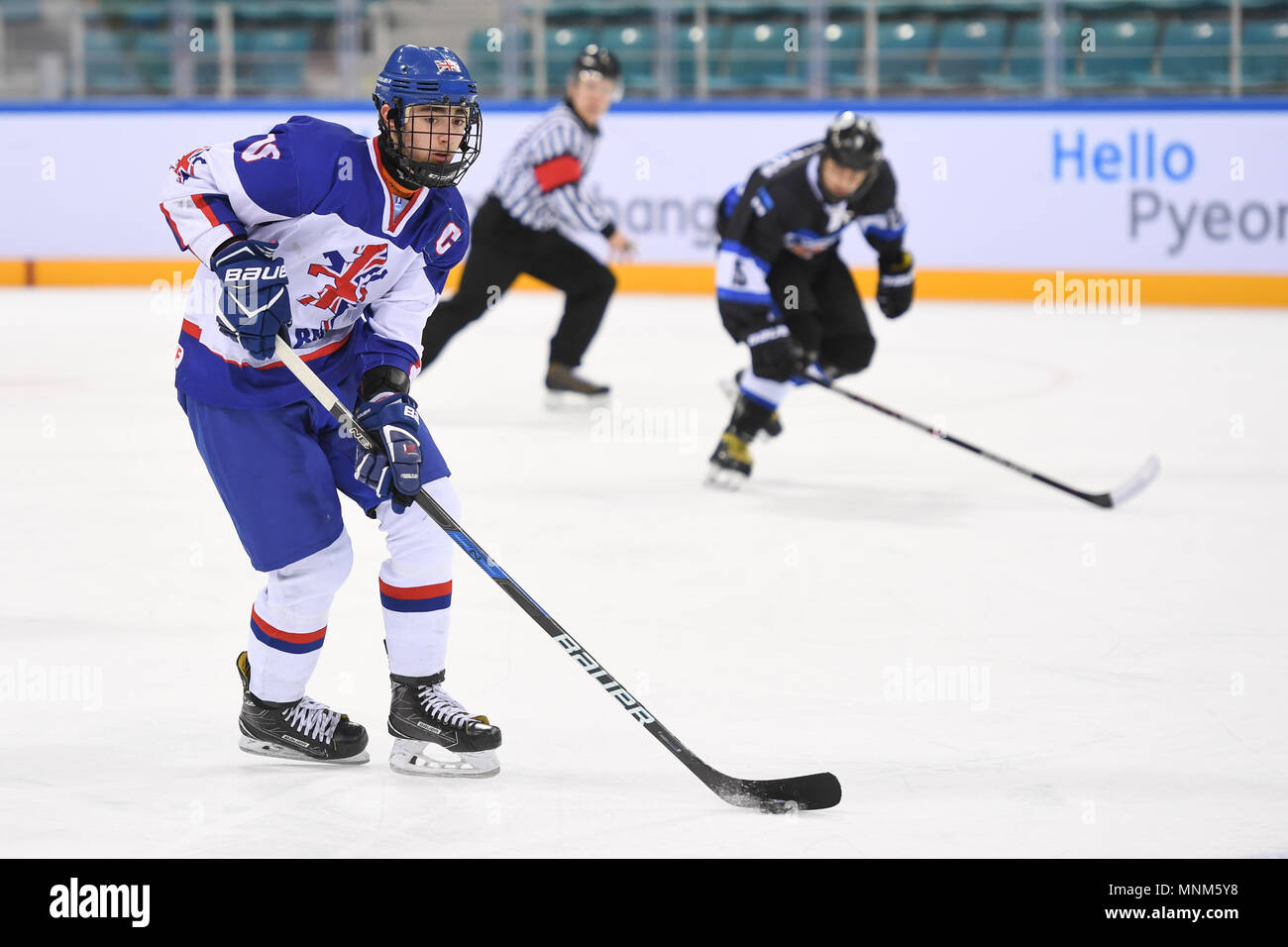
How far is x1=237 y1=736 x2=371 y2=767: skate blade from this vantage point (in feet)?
8.58

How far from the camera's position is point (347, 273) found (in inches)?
101

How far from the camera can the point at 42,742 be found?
8.80 ft

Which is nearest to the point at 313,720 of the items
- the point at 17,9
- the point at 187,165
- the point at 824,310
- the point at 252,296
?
the point at 252,296

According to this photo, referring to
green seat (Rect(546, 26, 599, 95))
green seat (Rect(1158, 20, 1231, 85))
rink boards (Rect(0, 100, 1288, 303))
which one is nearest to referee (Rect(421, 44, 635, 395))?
rink boards (Rect(0, 100, 1288, 303))

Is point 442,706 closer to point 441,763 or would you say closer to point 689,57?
point 441,763

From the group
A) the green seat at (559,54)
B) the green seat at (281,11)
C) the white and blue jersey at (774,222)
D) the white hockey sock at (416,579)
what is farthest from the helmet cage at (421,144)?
the green seat at (281,11)

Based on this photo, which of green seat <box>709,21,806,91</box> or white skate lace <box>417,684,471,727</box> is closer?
white skate lace <box>417,684,471,727</box>

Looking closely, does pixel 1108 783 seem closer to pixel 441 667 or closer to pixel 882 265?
pixel 441 667

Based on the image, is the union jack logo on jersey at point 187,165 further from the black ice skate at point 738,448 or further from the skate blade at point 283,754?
the black ice skate at point 738,448

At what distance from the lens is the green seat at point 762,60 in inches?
369

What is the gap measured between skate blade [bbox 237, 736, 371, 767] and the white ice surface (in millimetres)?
21

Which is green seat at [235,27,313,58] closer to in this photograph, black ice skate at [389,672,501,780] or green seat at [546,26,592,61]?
green seat at [546,26,592,61]

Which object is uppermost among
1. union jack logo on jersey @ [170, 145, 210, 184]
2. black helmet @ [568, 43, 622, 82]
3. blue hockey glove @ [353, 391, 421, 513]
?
black helmet @ [568, 43, 622, 82]
